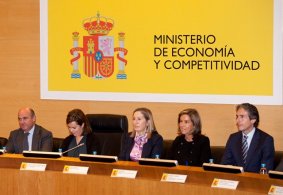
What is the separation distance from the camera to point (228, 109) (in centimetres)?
738

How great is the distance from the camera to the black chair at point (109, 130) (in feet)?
23.3

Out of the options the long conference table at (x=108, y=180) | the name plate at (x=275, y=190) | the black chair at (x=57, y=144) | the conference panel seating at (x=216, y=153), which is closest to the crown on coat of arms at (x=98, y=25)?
the black chair at (x=57, y=144)

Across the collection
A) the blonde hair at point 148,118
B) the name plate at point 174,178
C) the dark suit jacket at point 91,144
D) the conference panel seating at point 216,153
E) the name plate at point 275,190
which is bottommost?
the name plate at point 275,190

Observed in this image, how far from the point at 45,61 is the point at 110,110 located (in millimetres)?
996

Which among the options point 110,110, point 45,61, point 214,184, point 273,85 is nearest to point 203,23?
point 273,85

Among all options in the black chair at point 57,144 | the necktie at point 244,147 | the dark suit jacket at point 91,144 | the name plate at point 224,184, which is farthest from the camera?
the black chair at point 57,144

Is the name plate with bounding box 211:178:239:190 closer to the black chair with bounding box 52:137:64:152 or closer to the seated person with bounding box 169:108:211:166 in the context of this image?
the seated person with bounding box 169:108:211:166

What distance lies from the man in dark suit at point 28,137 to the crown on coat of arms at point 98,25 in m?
1.30

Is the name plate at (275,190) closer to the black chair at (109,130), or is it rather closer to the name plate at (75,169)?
the name plate at (75,169)

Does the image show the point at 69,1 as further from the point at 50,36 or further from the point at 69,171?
the point at 69,171

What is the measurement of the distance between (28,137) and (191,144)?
180 cm

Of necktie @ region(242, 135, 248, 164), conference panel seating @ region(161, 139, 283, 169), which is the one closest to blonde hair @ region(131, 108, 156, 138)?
conference panel seating @ region(161, 139, 283, 169)

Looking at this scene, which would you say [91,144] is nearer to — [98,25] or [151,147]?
[151,147]

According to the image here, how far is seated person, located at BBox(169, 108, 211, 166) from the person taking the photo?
21.3ft
